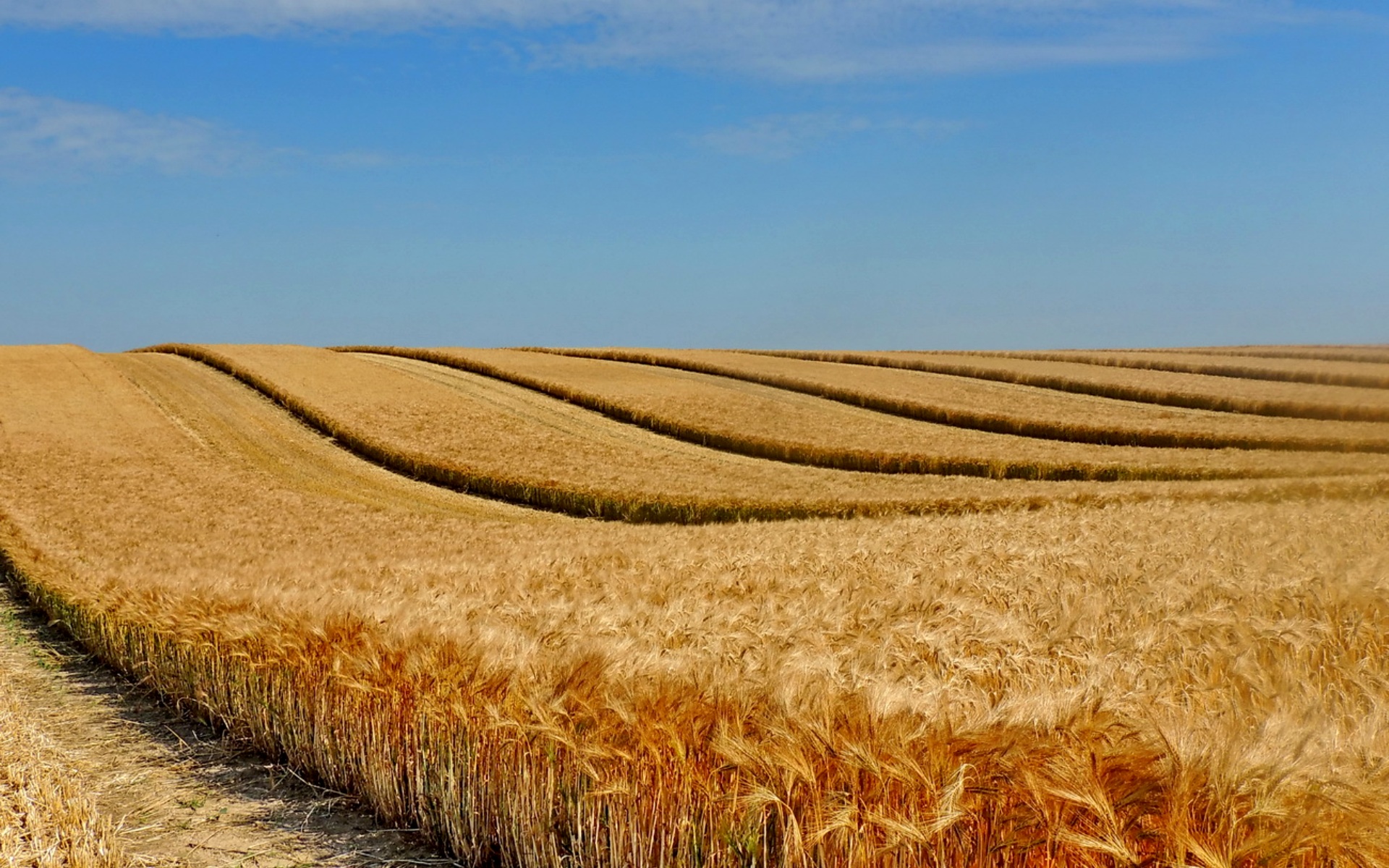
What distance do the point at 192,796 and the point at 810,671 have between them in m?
4.63

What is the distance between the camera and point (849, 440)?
3297cm

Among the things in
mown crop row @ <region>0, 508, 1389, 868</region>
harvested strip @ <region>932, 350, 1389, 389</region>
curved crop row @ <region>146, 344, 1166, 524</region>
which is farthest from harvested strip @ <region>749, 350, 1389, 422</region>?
mown crop row @ <region>0, 508, 1389, 868</region>

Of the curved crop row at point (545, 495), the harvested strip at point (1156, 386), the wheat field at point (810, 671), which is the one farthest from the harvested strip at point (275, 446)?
the harvested strip at point (1156, 386)

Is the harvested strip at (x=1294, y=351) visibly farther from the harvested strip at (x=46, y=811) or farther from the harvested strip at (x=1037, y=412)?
the harvested strip at (x=46, y=811)

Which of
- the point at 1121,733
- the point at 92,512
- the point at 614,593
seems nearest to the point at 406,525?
the point at 92,512

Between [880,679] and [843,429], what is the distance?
29.4 m

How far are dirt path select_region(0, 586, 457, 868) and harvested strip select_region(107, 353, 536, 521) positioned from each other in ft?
55.3

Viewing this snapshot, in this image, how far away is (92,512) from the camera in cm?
2195

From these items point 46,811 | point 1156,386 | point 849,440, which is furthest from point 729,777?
point 1156,386

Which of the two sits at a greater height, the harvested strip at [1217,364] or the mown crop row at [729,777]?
the harvested strip at [1217,364]

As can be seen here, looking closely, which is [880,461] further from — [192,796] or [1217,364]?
[1217,364]

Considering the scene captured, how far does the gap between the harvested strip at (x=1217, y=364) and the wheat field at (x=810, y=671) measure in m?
26.1

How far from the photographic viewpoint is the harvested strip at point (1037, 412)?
31844 mm

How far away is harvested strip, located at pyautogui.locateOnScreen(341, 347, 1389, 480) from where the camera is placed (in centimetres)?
2845
